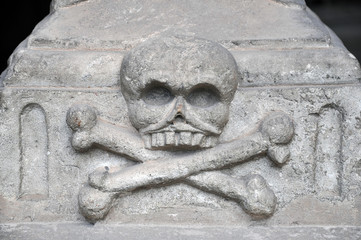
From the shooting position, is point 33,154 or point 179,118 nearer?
point 179,118

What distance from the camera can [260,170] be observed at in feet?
6.61

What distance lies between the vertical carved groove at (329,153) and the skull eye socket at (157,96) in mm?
385

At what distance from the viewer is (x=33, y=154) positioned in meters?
2.04

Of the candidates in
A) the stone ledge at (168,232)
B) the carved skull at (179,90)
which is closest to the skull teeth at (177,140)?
the carved skull at (179,90)

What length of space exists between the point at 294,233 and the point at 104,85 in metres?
0.60

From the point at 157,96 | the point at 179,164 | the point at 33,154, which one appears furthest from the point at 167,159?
the point at 33,154

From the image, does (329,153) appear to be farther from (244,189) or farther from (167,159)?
(167,159)

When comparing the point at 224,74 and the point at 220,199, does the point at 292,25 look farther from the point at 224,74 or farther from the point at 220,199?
the point at 220,199

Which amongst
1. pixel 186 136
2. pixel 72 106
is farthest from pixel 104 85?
pixel 186 136

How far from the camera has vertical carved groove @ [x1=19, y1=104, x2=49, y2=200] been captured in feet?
6.64

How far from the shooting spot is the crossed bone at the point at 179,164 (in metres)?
1.97

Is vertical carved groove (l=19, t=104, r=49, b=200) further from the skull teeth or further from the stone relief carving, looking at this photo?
the skull teeth

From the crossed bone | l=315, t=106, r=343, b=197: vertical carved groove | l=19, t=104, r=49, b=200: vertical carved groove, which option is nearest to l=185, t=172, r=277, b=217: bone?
the crossed bone

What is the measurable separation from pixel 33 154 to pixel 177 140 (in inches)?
14.9
